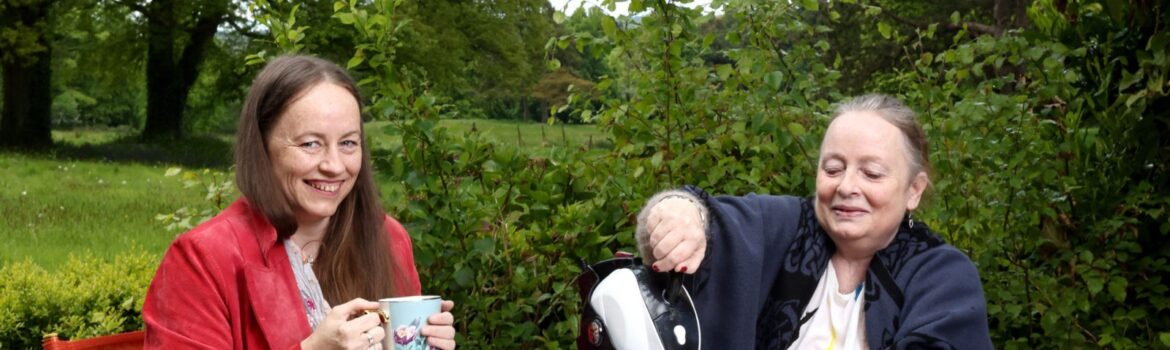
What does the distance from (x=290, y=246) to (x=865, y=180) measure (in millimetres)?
1196

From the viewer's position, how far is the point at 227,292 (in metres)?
2.15

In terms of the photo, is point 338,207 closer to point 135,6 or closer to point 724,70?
point 724,70

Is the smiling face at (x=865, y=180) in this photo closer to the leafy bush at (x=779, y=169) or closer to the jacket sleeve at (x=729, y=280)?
the jacket sleeve at (x=729, y=280)

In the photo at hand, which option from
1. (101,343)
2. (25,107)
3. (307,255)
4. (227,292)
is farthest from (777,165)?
(25,107)

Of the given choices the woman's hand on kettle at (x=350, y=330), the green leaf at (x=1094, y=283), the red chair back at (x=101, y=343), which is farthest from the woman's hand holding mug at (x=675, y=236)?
the green leaf at (x=1094, y=283)

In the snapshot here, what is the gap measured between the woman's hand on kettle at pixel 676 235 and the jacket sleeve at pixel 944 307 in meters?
0.44

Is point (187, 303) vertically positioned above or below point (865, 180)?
below

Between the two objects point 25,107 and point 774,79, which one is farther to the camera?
point 25,107

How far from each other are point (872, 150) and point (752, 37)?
1.34 m

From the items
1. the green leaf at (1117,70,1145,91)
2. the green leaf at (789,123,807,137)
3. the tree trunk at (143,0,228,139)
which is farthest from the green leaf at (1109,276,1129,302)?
the tree trunk at (143,0,228,139)

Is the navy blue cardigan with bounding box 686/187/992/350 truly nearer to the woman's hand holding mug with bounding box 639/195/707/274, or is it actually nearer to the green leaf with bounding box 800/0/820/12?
the woman's hand holding mug with bounding box 639/195/707/274

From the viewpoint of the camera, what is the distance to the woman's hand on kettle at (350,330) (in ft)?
6.55

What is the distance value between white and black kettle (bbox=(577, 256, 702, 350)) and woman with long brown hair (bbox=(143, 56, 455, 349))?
282mm

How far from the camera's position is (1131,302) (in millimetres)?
3627
